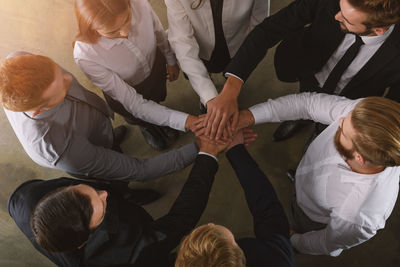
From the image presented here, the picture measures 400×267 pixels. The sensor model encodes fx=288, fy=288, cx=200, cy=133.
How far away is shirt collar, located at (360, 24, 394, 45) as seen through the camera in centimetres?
137

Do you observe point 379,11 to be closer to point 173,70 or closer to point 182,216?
point 182,216

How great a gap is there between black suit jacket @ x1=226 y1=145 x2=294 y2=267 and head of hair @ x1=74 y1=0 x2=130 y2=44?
3.26 feet

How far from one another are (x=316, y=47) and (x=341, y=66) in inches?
7.5

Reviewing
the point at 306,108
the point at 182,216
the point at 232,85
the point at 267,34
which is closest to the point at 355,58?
the point at 306,108

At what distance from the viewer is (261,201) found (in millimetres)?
1449

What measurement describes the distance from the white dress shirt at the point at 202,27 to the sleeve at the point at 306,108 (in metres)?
0.36

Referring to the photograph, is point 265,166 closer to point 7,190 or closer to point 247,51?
point 247,51

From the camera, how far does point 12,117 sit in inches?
59.4

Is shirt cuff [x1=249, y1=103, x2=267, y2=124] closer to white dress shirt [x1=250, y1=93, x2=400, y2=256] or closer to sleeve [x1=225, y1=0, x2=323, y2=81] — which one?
white dress shirt [x1=250, y1=93, x2=400, y2=256]

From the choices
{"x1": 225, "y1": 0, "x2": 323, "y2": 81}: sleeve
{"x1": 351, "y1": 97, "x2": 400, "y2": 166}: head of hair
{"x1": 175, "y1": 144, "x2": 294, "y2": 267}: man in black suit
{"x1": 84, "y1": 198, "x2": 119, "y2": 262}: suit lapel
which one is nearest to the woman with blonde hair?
{"x1": 225, "y1": 0, "x2": 323, "y2": 81}: sleeve

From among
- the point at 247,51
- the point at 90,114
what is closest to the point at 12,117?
the point at 90,114

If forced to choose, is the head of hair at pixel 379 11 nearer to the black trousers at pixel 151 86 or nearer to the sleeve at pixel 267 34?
the sleeve at pixel 267 34

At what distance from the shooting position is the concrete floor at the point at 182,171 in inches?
90.4

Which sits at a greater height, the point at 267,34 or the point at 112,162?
the point at 267,34
